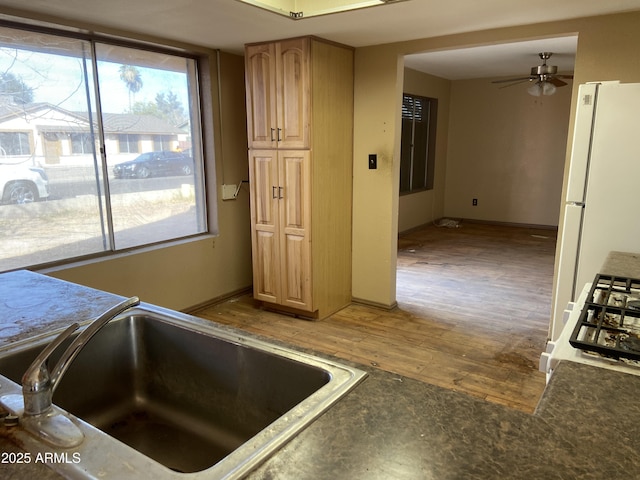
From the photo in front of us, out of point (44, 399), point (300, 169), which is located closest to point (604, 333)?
point (44, 399)

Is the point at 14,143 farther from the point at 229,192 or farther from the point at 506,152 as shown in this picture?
the point at 506,152

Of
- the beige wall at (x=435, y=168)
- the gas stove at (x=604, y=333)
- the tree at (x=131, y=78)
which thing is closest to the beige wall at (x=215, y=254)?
the tree at (x=131, y=78)

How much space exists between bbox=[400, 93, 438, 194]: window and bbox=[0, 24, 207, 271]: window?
154 inches

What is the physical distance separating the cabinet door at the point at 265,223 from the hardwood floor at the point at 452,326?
0.77 feet

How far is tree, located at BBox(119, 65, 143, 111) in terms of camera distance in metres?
3.24

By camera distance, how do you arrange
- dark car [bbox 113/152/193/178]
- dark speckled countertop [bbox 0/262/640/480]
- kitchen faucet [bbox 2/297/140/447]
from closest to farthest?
dark speckled countertop [bbox 0/262/640/480]
kitchen faucet [bbox 2/297/140/447]
dark car [bbox 113/152/193/178]

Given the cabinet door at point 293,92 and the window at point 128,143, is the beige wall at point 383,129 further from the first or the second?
the window at point 128,143

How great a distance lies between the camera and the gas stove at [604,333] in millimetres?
1157

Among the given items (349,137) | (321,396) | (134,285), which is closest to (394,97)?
(349,137)

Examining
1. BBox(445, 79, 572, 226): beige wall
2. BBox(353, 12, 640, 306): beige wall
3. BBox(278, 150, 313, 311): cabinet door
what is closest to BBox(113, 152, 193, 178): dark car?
BBox(278, 150, 313, 311): cabinet door

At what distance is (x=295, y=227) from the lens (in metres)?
3.57

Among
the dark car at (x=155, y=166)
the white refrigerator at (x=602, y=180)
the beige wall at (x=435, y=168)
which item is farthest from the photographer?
the beige wall at (x=435, y=168)

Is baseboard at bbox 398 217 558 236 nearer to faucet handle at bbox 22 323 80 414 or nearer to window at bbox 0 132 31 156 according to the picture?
window at bbox 0 132 31 156

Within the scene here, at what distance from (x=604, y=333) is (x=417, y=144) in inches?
248
